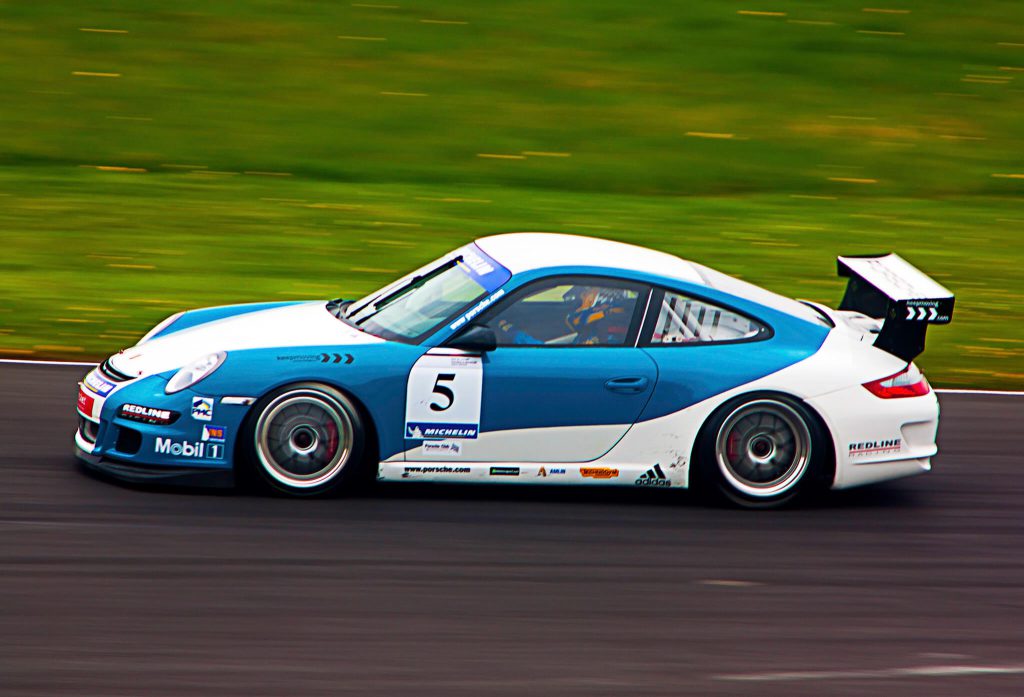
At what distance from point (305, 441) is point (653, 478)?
184 cm

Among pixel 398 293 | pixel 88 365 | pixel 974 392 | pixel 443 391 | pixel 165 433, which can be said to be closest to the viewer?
pixel 165 433

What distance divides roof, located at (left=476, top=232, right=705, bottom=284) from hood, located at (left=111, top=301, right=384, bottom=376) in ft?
3.03

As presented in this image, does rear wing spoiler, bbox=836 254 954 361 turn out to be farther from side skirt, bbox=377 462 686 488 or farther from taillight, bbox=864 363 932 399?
side skirt, bbox=377 462 686 488

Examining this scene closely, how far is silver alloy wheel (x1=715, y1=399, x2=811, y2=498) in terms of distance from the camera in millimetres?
7094

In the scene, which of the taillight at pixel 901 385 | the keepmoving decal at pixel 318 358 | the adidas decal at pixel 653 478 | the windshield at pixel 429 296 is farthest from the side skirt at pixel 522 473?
the taillight at pixel 901 385

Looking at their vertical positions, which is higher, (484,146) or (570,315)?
(484,146)

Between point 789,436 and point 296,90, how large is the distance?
1310 cm

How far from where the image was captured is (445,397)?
6855 mm

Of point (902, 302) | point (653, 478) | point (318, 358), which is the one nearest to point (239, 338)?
point (318, 358)

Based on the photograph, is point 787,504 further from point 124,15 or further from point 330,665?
point 124,15

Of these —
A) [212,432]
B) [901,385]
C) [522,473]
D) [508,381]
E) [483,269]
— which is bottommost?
[522,473]

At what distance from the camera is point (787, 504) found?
7250 mm

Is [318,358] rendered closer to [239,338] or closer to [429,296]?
[239,338]

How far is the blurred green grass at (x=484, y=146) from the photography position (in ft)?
41.4
